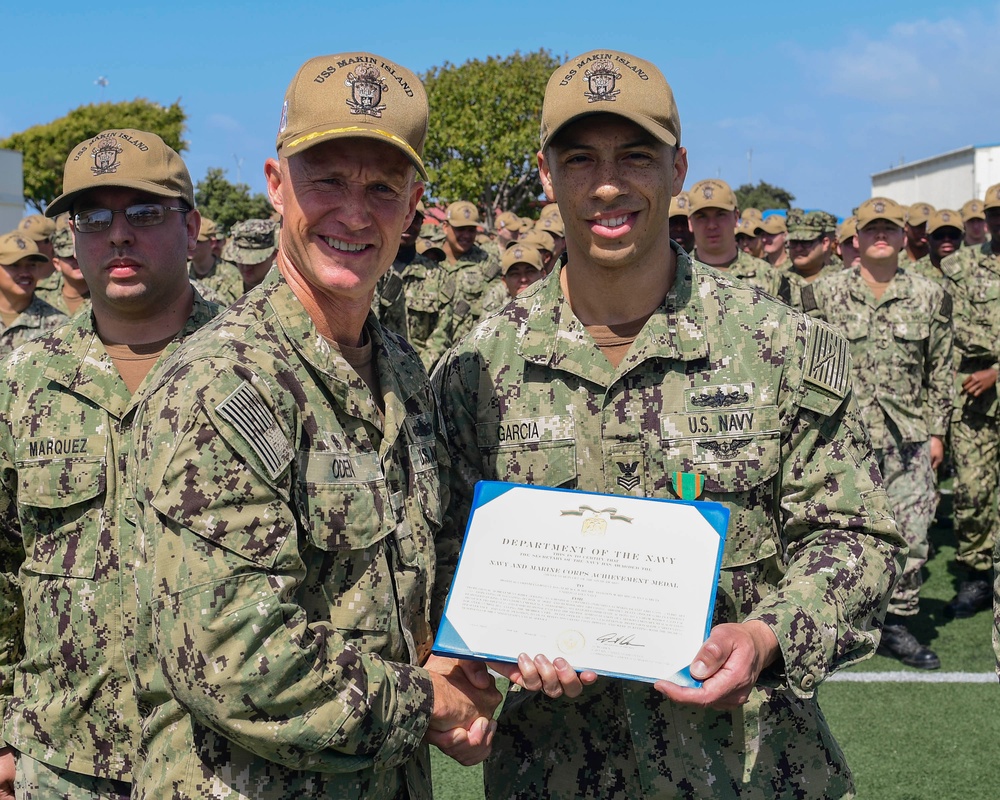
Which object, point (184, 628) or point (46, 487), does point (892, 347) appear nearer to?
point (46, 487)

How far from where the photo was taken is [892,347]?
730cm

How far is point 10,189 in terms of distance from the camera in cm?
4356

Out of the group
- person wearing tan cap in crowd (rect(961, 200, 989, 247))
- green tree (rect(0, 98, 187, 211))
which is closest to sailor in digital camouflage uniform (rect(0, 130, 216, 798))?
person wearing tan cap in crowd (rect(961, 200, 989, 247))

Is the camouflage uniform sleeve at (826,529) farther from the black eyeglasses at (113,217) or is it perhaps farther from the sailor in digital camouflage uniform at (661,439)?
the black eyeglasses at (113,217)

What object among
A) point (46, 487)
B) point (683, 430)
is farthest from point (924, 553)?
point (46, 487)

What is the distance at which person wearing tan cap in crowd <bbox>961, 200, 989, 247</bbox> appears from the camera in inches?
527

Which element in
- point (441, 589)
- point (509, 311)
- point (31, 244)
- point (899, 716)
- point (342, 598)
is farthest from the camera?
point (31, 244)

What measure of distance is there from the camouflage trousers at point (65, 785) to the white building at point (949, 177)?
3003cm

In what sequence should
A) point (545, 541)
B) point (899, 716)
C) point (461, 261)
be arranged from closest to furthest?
point (545, 541)
point (899, 716)
point (461, 261)

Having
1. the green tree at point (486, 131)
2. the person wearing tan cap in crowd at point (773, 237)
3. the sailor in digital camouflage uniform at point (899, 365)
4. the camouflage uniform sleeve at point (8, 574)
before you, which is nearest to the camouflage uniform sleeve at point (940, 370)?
the sailor in digital camouflage uniform at point (899, 365)

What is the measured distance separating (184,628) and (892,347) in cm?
639

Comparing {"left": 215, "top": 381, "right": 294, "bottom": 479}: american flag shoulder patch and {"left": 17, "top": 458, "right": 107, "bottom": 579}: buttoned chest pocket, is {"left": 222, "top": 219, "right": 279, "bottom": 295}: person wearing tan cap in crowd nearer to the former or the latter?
{"left": 17, "top": 458, "right": 107, "bottom": 579}: buttoned chest pocket

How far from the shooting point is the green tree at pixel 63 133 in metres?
Result: 50.8

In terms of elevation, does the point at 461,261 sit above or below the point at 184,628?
above
